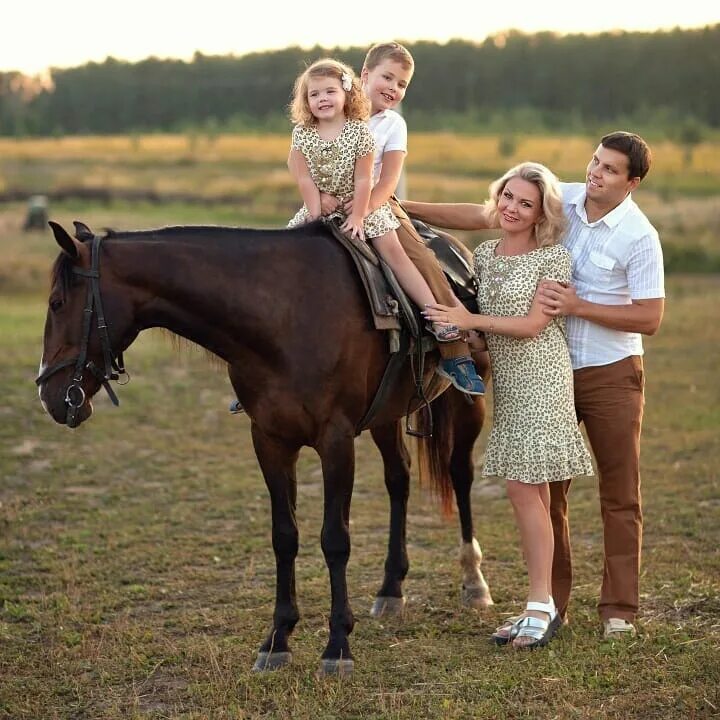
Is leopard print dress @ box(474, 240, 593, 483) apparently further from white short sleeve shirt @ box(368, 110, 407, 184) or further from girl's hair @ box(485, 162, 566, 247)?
white short sleeve shirt @ box(368, 110, 407, 184)

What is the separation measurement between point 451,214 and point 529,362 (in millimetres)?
1185

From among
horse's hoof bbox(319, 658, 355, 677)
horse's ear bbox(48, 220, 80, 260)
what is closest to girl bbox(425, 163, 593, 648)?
horse's hoof bbox(319, 658, 355, 677)

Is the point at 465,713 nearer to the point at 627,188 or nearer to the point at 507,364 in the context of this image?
the point at 507,364

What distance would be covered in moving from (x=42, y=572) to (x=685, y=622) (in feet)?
11.3

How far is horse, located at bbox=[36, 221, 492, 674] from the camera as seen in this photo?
13.7ft

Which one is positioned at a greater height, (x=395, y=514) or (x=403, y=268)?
(x=403, y=268)

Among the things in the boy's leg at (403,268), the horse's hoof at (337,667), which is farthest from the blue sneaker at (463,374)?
the horse's hoof at (337,667)

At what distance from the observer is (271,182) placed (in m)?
28.3

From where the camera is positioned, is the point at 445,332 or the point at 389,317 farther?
the point at 445,332

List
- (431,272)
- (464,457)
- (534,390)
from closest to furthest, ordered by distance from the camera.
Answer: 1. (534,390)
2. (431,272)
3. (464,457)

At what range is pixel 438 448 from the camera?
5.81m

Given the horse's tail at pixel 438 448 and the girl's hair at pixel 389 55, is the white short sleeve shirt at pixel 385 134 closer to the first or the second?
the girl's hair at pixel 389 55

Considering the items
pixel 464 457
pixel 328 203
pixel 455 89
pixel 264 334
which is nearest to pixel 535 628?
pixel 464 457

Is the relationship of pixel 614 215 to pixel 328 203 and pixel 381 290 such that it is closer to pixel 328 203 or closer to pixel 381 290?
pixel 381 290
